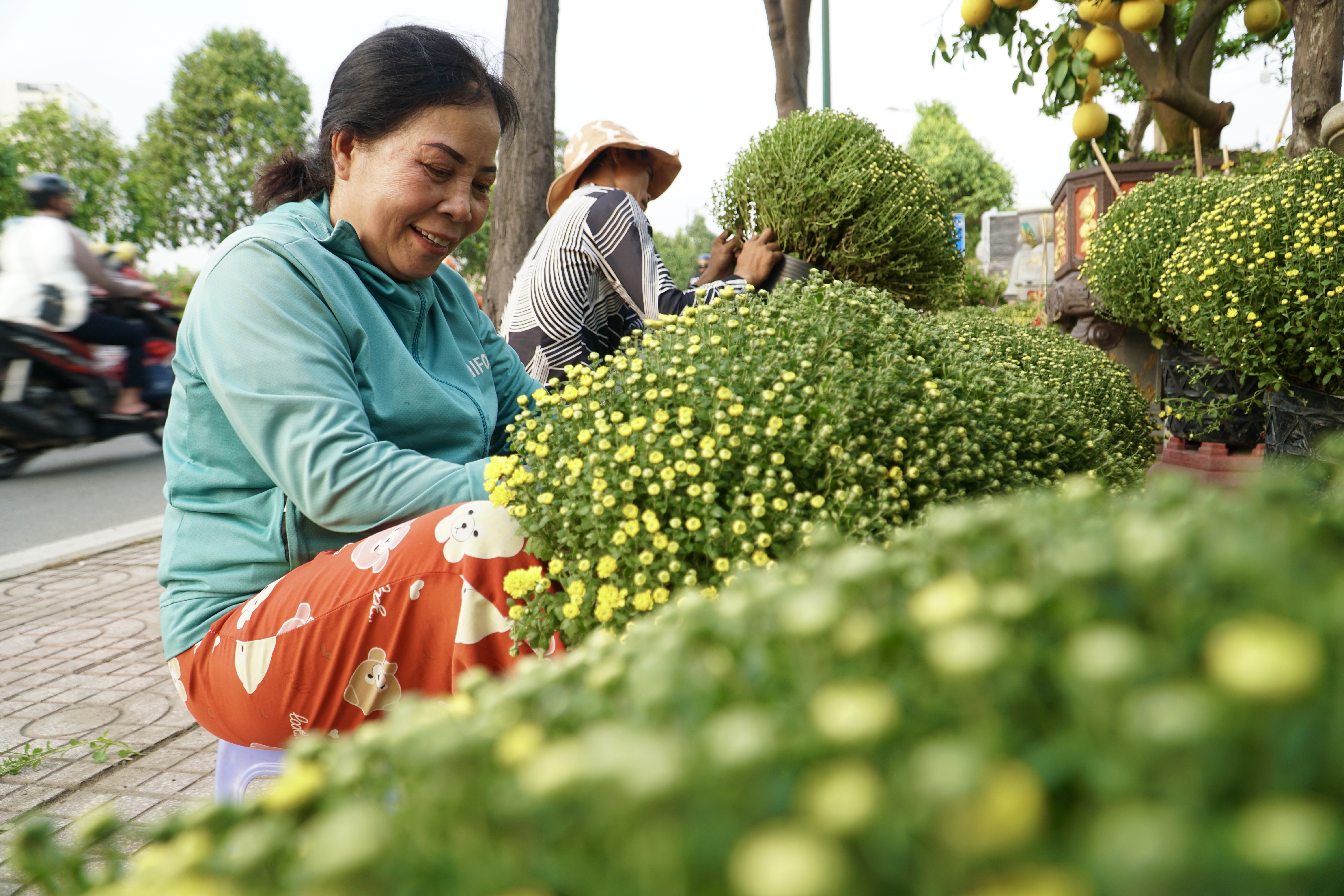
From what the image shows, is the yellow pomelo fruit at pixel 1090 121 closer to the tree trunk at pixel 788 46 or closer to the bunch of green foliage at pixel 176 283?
the tree trunk at pixel 788 46

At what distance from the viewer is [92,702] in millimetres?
3078

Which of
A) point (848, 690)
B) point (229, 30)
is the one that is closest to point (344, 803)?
point (848, 690)

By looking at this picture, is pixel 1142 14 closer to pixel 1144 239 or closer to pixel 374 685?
pixel 1144 239

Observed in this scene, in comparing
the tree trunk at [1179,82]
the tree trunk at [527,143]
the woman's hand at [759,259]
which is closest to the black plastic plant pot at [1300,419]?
the woman's hand at [759,259]

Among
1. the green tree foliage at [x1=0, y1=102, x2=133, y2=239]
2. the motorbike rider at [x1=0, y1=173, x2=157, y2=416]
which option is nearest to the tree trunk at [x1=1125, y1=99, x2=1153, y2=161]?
the motorbike rider at [x1=0, y1=173, x2=157, y2=416]

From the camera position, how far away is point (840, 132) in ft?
11.0

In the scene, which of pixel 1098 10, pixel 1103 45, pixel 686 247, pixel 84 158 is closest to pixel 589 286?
pixel 1098 10

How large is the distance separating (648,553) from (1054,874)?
967mm

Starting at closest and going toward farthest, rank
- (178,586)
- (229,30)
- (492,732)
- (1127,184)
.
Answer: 1. (492,732)
2. (178,586)
3. (1127,184)
4. (229,30)

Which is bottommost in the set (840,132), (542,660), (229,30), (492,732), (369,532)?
(542,660)

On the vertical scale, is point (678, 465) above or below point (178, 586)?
above

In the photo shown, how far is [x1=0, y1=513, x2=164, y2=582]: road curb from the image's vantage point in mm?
4859

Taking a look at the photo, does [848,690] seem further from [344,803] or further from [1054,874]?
[344,803]

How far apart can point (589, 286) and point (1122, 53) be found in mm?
3900
